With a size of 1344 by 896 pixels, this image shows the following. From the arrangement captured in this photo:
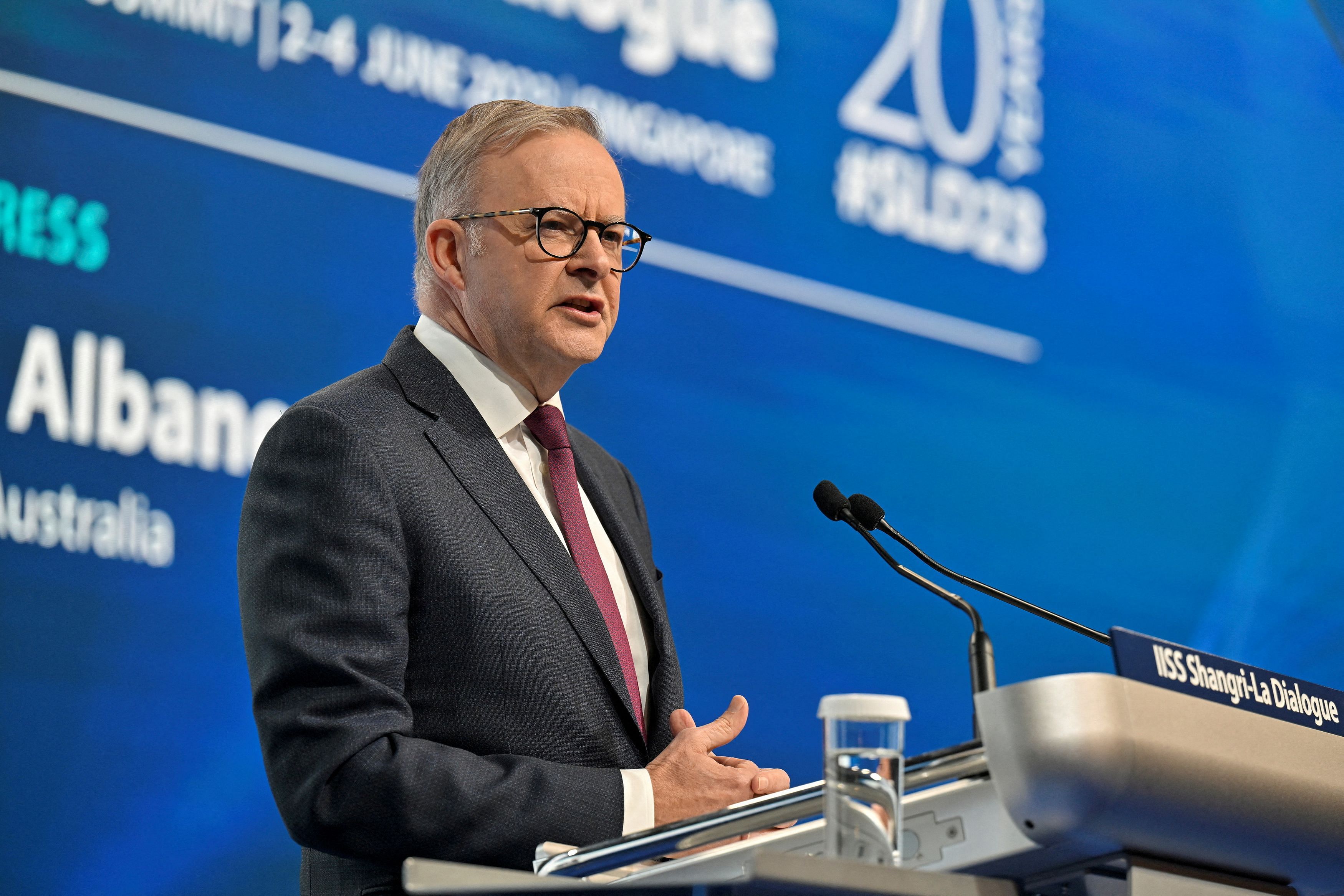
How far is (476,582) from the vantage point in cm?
189

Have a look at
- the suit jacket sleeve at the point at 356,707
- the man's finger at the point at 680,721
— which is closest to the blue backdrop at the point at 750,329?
the suit jacket sleeve at the point at 356,707

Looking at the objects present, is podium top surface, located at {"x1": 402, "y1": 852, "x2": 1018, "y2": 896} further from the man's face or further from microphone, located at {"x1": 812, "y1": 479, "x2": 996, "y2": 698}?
the man's face

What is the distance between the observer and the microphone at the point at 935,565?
5.51 ft

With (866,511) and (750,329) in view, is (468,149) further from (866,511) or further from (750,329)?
(750,329)

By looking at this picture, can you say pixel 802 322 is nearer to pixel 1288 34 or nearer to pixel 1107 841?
pixel 1288 34

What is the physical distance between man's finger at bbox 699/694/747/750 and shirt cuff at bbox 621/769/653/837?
3.7 inches

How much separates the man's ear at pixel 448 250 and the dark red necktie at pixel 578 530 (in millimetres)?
250

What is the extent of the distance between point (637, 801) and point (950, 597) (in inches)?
18.3

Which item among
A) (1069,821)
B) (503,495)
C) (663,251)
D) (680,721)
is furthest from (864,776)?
(663,251)

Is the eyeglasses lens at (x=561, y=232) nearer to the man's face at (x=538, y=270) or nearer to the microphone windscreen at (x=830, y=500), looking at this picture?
the man's face at (x=538, y=270)

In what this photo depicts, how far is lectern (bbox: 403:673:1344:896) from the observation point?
113 cm

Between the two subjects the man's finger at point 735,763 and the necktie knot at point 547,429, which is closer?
the man's finger at point 735,763

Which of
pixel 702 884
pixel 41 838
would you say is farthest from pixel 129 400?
pixel 702 884

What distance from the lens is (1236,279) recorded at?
4.26 metres
